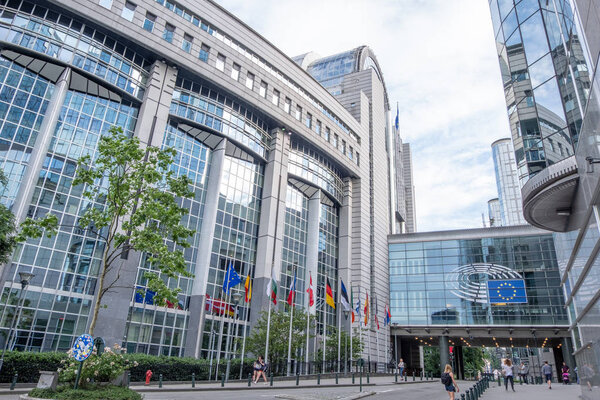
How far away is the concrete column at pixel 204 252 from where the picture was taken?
3491cm

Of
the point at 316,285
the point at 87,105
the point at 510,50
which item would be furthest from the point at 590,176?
the point at 316,285

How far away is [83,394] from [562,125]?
19.0 metres

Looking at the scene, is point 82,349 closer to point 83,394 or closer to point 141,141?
point 83,394

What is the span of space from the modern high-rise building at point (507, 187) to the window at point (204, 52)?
16652cm

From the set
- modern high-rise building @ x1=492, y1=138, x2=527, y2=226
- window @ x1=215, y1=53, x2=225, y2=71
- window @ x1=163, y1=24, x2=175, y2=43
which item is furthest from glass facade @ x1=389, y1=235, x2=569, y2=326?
modern high-rise building @ x1=492, y1=138, x2=527, y2=226

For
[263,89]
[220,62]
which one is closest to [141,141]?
[220,62]

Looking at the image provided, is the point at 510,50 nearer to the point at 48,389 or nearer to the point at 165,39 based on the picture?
the point at 48,389

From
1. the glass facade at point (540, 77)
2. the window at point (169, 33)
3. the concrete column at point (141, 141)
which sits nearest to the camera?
the glass facade at point (540, 77)

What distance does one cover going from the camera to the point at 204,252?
37.9 m

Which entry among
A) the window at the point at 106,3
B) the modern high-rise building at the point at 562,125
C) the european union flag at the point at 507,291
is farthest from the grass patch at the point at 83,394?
the european union flag at the point at 507,291

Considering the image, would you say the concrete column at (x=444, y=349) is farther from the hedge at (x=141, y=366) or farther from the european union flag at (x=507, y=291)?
the hedge at (x=141, y=366)

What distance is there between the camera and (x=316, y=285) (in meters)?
50.3

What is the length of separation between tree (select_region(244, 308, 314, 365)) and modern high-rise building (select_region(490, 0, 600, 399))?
21.4m

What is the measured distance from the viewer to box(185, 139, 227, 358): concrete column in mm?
34906
